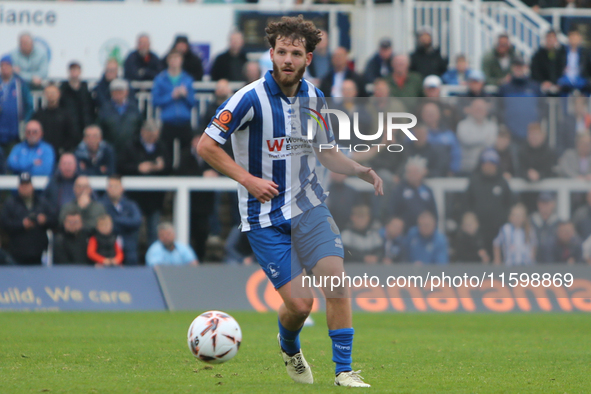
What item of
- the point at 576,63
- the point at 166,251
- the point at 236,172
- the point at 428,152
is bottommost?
the point at 166,251

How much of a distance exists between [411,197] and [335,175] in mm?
1553

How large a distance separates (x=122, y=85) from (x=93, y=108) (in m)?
0.76

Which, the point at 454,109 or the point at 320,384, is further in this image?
the point at 454,109

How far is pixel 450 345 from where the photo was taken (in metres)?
9.09

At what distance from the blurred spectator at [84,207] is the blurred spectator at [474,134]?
5.78m

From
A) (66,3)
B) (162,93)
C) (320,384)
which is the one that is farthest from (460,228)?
(66,3)

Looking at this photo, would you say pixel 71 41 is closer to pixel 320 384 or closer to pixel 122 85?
pixel 122 85

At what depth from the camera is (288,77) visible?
6172 millimetres

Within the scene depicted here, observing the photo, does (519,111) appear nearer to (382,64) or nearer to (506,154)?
(506,154)

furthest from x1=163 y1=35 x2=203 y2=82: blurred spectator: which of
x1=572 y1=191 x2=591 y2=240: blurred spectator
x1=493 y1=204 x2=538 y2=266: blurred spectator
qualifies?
x1=572 y1=191 x2=591 y2=240: blurred spectator

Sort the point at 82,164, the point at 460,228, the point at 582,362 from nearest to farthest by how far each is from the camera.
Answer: the point at 582,362 → the point at 460,228 → the point at 82,164

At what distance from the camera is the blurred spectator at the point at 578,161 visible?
46.1ft

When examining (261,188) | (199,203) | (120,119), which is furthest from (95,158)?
(261,188)

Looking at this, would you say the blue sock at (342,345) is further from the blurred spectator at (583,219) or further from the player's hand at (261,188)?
the blurred spectator at (583,219)
